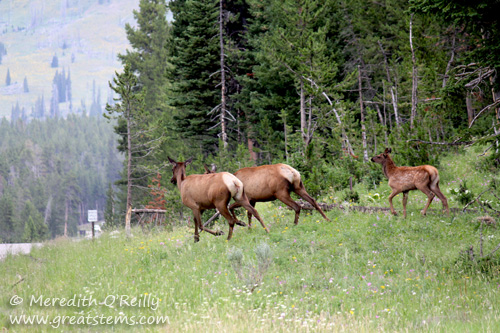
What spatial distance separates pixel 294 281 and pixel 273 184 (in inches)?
163

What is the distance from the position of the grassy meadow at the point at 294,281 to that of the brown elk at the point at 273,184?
0.79 m

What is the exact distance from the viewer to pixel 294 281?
834cm

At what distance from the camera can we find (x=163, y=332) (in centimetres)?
629

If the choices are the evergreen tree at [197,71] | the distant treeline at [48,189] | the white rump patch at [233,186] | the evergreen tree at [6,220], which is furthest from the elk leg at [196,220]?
the evergreen tree at [6,220]

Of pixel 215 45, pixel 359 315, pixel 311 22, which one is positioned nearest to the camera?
pixel 359 315

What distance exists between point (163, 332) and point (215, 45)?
26.6m

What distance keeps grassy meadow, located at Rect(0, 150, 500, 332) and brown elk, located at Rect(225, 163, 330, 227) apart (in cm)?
79

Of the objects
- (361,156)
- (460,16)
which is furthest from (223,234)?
(361,156)

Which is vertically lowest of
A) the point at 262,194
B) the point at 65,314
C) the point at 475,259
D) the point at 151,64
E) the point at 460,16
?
the point at 65,314

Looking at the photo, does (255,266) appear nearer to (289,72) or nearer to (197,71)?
(289,72)

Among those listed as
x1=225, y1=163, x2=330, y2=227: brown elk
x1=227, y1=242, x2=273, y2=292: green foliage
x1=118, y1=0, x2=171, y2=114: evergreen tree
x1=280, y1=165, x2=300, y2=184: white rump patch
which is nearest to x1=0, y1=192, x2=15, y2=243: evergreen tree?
x1=118, y1=0, x2=171, y2=114: evergreen tree

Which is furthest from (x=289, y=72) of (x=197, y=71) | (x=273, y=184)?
(x=273, y=184)

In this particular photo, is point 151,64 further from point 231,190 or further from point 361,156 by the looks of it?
point 231,190

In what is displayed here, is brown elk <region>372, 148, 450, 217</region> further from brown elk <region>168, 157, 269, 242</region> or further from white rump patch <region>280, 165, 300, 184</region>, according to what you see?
brown elk <region>168, 157, 269, 242</region>
